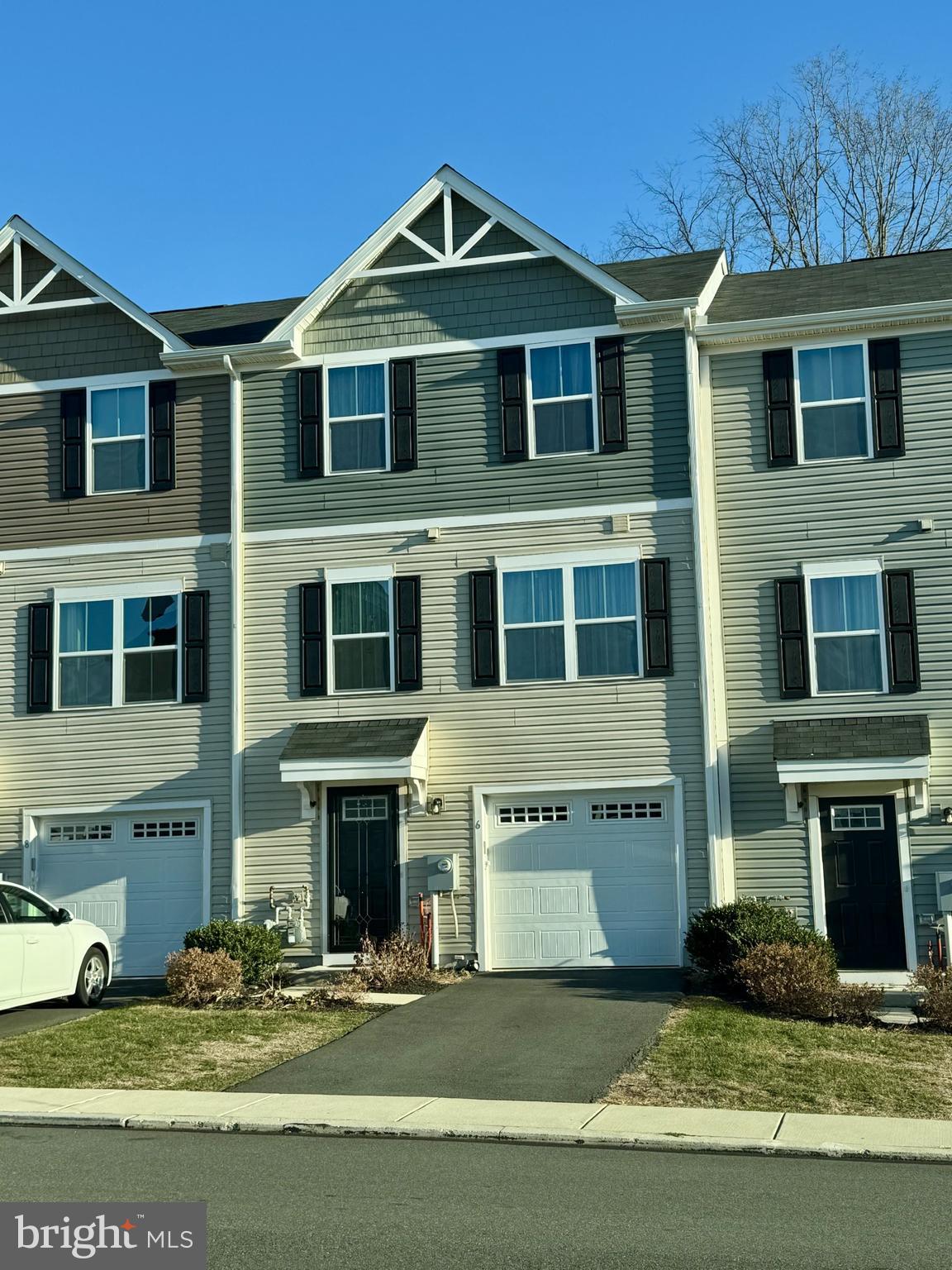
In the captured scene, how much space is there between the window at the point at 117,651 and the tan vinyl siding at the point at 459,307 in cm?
439

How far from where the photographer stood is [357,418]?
2064cm

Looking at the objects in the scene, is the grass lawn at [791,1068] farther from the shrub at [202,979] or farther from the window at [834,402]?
the window at [834,402]

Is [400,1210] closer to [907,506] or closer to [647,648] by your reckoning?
[647,648]

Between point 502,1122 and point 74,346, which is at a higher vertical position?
point 74,346

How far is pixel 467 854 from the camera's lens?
19625mm

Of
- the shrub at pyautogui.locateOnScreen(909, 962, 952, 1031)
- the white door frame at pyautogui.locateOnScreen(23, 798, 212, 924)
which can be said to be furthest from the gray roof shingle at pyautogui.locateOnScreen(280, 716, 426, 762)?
the shrub at pyautogui.locateOnScreen(909, 962, 952, 1031)

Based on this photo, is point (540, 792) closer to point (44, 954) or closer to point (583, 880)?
point (583, 880)

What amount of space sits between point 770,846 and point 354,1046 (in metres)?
7.07

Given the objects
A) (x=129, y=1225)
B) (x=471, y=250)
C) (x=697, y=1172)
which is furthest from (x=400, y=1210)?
(x=471, y=250)

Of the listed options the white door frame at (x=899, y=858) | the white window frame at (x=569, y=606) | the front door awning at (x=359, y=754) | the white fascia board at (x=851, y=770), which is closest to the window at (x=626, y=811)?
the white window frame at (x=569, y=606)

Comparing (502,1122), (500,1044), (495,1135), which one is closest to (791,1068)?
(500,1044)

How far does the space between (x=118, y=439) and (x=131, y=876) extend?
6.26m

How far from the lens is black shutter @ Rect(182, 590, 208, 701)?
810 inches

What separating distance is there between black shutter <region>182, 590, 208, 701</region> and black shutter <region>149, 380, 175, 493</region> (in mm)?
1680
